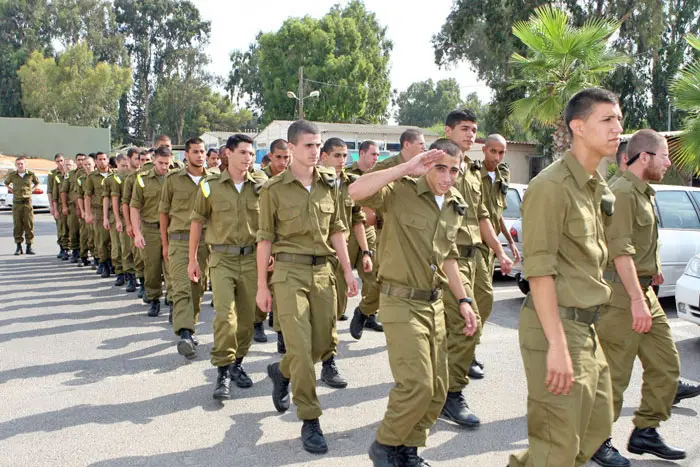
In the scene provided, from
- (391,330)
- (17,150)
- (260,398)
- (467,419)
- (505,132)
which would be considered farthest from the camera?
(17,150)

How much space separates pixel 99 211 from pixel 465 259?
9230 mm

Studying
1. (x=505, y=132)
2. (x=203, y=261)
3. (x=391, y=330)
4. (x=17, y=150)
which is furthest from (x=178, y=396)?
(x=17, y=150)

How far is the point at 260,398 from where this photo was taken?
5492 mm

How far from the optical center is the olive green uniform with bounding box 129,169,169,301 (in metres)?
8.61

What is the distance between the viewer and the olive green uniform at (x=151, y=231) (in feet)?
28.2

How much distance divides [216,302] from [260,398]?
816 mm

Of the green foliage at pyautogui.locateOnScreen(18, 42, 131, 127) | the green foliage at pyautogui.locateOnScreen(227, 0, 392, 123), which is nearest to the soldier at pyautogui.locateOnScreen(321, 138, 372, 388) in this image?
the green foliage at pyautogui.locateOnScreen(227, 0, 392, 123)

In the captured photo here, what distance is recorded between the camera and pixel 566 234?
9.96 ft

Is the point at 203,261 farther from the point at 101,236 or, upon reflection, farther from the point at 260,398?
the point at 101,236

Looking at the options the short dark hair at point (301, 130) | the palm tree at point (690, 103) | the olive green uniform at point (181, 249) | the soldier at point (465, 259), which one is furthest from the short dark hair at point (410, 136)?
the palm tree at point (690, 103)

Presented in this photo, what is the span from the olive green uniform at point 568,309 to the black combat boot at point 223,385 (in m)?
2.80

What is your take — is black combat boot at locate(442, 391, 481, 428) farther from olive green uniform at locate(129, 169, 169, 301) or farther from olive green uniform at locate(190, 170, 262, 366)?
olive green uniform at locate(129, 169, 169, 301)

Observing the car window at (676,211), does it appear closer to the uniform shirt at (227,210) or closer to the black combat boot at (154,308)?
the uniform shirt at (227,210)

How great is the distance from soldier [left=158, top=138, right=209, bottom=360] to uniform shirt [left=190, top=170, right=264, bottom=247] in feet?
2.63
